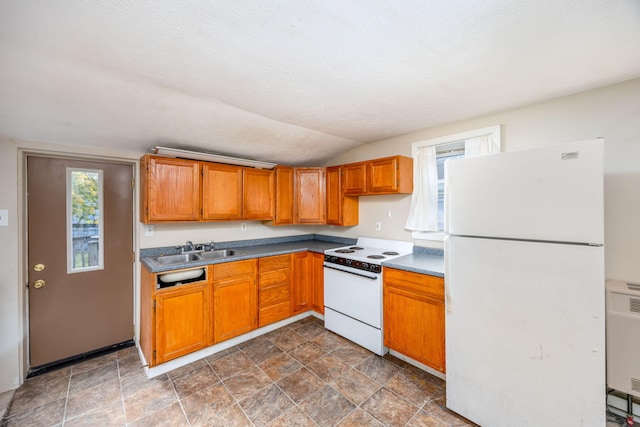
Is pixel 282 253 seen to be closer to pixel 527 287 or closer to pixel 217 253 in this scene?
pixel 217 253

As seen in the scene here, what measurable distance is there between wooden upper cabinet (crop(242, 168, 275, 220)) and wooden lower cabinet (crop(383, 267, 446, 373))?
170cm

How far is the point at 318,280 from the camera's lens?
3.29 meters

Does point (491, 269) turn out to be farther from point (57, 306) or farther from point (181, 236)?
point (57, 306)

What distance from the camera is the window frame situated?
2.32 m

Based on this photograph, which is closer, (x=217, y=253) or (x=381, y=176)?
(x=381, y=176)

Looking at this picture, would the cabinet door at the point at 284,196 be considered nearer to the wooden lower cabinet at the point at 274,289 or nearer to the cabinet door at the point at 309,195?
the cabinet door at the point at 309,195

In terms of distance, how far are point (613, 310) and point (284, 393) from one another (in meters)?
2.28

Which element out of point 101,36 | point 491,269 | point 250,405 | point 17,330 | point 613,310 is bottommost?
point 250,405

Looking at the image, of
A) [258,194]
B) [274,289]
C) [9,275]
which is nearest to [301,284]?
[274,289]

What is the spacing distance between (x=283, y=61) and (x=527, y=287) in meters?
1.95

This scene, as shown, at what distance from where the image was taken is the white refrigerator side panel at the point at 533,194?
1311mm

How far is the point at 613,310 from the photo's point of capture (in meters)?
1.53

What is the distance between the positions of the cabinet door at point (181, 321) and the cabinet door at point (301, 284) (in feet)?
3.48

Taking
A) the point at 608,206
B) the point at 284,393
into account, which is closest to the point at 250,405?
the point at 284,393
